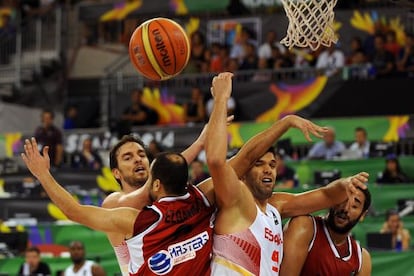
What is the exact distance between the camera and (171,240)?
5.27m

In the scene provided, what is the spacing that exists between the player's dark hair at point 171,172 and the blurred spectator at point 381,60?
9.61m

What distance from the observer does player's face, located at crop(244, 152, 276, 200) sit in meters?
5.70

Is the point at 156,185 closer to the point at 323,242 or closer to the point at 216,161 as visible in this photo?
the point at 216,161

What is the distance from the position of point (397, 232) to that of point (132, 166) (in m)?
5.63

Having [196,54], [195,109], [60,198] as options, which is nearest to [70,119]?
[196,54]

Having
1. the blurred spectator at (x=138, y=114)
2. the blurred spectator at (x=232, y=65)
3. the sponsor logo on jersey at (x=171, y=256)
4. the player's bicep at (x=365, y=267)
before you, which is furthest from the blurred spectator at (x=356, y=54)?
the sponsor logo on jersey at (x=171, y=256)

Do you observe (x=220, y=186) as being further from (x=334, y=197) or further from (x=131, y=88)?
(x=131, y=88)

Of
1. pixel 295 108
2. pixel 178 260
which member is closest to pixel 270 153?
pixel 178 260

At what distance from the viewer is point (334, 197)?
5.88m

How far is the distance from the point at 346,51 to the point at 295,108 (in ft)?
6.19

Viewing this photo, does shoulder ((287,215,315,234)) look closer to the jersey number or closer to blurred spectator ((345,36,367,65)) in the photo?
the jersey number

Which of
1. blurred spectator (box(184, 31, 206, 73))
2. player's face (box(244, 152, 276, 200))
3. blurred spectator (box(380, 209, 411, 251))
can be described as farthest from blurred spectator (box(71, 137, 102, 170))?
player's face (box(244, 152, 276, 200))

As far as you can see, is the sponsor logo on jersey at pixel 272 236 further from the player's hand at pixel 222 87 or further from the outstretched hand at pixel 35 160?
the outstretched hand at pixel 35 160

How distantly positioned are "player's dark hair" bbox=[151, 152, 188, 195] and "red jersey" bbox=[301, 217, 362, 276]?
45.0 inches
